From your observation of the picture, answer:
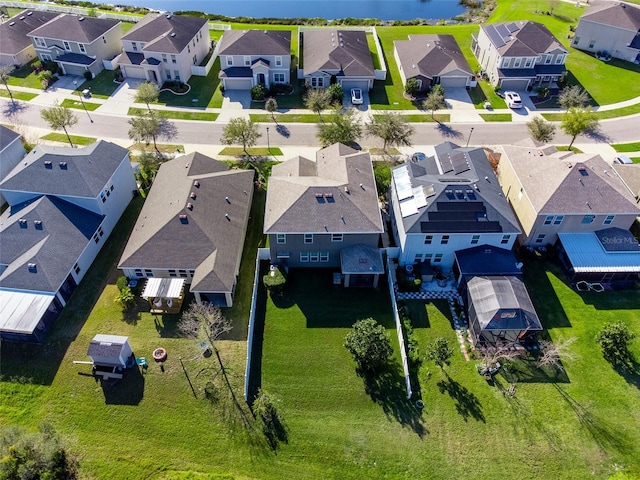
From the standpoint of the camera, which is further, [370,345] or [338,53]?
[338,53]

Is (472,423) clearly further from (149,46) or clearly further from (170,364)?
(149,46)

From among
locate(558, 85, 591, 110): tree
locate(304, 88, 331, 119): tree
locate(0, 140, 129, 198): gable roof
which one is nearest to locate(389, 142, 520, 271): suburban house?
locate(304, 88, 331, 119): tree

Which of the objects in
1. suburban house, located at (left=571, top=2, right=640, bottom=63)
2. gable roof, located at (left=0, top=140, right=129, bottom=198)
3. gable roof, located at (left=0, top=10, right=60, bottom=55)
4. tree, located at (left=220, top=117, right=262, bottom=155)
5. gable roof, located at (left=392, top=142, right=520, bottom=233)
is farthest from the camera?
suburban house, located at (left=571, top=2, right=640, bottom=63)

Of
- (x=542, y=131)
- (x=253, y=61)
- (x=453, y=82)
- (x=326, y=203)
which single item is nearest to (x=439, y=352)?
(x=326, y=203)

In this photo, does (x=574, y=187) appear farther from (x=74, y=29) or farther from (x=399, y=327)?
(x=74, y=29)

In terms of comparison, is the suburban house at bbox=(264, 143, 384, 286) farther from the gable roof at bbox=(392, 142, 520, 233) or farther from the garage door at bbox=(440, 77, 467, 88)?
the garage door at bbox=(440, 77, 467, 88)

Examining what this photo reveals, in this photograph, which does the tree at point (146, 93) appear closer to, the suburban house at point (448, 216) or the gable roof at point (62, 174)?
the gable roof at point (62, 174)

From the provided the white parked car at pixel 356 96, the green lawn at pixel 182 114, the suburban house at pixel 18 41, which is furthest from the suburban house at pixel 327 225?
the suburban house at pixel 18 41
